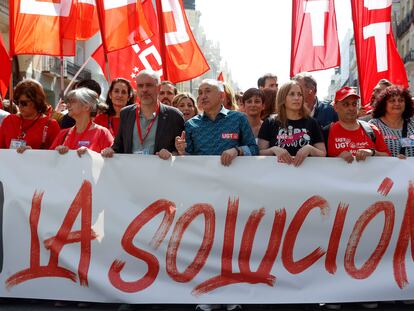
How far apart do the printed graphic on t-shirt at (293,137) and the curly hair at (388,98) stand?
0.94m

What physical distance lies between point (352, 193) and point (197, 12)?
276ft

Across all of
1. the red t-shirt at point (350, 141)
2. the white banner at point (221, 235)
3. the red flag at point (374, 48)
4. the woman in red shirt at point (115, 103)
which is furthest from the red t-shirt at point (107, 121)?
the red flag at point (374, 48)

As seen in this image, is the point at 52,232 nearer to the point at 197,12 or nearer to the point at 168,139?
the point at 168,139

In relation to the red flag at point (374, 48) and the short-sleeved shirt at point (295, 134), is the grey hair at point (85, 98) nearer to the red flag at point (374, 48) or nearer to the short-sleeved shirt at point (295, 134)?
the short-sleeved shirt at point (295, 134)

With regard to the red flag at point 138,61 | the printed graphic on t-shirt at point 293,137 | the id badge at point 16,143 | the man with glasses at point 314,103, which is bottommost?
the id badge at point 16,143

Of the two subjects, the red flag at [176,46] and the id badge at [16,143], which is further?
the red flag at [176,46]

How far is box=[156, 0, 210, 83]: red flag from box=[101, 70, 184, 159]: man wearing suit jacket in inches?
111

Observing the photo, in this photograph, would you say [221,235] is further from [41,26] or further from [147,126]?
[41,26]

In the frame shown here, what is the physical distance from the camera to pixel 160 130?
5086 mm

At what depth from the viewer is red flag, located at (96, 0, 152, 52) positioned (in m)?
7.41

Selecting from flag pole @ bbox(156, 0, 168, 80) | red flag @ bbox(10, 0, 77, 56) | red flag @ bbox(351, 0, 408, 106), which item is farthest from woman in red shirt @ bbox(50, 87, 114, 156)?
red flag @ bbox(351, 0, 408, 106)

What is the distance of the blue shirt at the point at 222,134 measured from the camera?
16.2 ft

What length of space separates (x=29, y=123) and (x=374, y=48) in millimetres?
3782

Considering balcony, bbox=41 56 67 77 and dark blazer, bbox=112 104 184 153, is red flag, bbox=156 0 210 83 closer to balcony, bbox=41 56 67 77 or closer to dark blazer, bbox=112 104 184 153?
dark blazer, bbox=112 104 184 153
